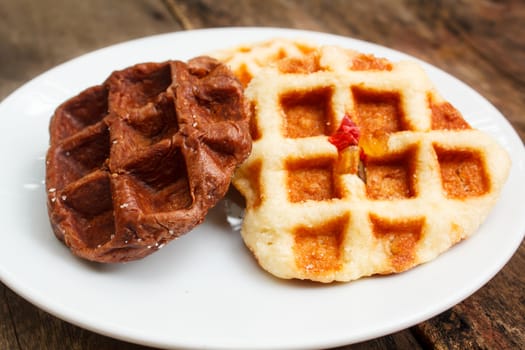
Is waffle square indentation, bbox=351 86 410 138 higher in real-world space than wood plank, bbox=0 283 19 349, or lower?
higher

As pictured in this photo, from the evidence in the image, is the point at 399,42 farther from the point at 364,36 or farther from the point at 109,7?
the point at 109,7

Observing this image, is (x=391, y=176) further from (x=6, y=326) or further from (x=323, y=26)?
(x=323, y=26)

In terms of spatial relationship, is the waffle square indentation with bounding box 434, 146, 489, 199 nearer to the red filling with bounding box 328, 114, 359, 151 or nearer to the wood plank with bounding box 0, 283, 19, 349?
the red filling with bounding box 328, 114, 359, 151

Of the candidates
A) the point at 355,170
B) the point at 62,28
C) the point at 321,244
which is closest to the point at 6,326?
the point at 321,244

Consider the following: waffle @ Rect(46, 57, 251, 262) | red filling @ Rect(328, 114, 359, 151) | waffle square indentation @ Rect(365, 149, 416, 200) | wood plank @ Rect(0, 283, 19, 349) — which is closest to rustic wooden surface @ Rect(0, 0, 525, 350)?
waffle square indentation @ Rect(365, 149, 416, 200)

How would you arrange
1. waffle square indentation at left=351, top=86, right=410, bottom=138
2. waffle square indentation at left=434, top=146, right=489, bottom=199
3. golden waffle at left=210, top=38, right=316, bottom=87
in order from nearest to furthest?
1. waffle square indentation at left=434, top=146, right=489, bottom=199
2. waffle square indentation at left=351, top=86, right=410, bottom=138
3. golden waffle at left=210, top=38, right=316, bottom=87

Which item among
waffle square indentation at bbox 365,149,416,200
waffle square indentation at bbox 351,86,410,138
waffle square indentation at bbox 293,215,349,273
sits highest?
waffle square indentation at bbox 351,86,410,138
